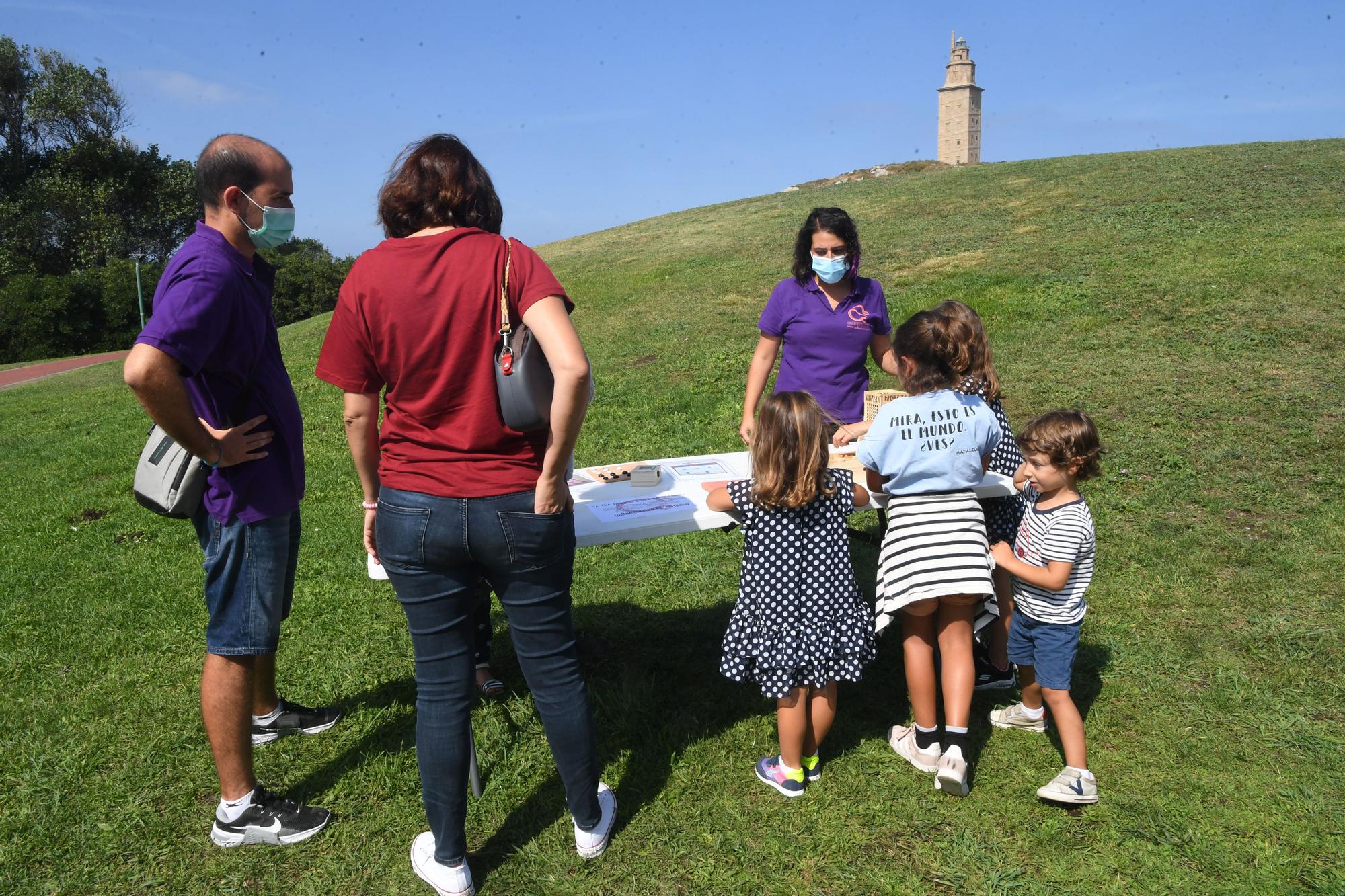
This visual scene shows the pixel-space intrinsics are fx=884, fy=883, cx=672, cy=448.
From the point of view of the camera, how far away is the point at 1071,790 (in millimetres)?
3049

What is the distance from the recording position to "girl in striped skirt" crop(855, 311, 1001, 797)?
3096mm

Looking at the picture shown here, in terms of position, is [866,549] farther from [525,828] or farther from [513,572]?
[513,572]

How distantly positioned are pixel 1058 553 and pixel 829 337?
55.3 inches

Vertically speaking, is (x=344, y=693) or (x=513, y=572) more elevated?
(x=513, y=572)

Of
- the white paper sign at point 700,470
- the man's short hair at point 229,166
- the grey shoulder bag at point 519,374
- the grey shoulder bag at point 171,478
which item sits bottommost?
the white paper sign at point 700,470

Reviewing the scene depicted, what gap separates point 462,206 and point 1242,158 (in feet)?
71.7

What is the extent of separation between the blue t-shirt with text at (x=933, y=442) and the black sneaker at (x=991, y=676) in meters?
1.23

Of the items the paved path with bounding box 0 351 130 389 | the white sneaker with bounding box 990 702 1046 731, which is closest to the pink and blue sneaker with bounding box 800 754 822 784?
the white sneaker with bounding box 990 702 1046 731

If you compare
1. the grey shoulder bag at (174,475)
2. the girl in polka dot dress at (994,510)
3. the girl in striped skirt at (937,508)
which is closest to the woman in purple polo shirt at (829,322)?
the girl in polka dot dress at (994,510)

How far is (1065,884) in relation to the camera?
8.98ft

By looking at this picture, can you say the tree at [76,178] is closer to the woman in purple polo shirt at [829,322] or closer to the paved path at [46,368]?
the paved path at [46,368]

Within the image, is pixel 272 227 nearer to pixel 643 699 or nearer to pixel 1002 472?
pixel 643 699

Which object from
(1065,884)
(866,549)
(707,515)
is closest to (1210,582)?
(866,549)

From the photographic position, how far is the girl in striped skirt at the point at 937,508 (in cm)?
310
